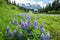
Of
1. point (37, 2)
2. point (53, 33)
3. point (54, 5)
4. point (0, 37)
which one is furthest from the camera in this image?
point (54, 5)

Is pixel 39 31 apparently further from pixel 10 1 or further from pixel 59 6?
pixel 10 1

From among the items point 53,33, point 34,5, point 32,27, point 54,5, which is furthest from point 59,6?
point 32,27

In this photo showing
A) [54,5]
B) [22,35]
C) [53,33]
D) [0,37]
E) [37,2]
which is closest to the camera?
[22,35]

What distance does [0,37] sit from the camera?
138 inches

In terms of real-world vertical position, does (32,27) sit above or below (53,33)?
above

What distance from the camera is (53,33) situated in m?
5.82

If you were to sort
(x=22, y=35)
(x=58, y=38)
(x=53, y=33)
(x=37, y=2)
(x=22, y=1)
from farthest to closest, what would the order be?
1. (x=22, y=1)
2. (x=37, y=2)
3. (x=53, y=33)
4. (x=58, y=38)
5. (x=22, y=35)

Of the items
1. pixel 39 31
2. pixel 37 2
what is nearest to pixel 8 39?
pixel 39 31

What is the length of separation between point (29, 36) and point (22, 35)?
0.50ft

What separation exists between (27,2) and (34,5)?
0.46m

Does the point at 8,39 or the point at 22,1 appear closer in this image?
the point at 8,39

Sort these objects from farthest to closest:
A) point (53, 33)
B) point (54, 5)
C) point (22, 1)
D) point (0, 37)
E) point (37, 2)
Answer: point (54, 5) < point (22, 1) < point (37, 2) < point (53, 33) < point (0, 37)

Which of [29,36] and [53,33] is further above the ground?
[29,36]

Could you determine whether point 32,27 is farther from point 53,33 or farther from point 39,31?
point 53,33
